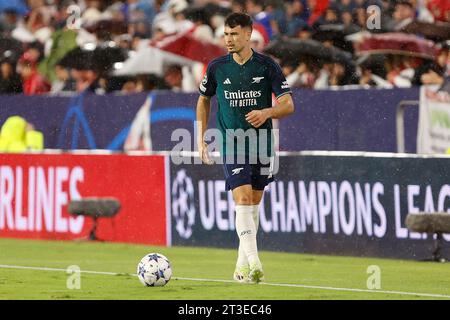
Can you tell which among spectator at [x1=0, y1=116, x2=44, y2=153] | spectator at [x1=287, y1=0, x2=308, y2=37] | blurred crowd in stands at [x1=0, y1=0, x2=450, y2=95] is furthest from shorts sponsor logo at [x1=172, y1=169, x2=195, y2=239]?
spectator at [x1=0, y1=116, x2=44, y2=153]

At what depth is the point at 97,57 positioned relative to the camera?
24.3 meters

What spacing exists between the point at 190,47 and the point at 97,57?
2.57 metres

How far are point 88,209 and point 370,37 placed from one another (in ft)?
15.2

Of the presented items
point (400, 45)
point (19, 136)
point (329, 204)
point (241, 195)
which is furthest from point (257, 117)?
point (19, 136)

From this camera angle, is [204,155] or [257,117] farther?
[204,155]

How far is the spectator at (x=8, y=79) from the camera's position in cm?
2547

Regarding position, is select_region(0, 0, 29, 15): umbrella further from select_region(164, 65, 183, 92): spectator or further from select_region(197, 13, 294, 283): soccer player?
select_region(197, 13, 294, 283): soccer player

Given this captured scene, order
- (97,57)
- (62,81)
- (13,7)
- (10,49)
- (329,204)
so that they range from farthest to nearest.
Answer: (13,7)
(10,49)
(62,81)
(97,57)
(329,204)

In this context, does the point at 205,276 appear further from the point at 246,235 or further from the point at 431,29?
the point at 431,29

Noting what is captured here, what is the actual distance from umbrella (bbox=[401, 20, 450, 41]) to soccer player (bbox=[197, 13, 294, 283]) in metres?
6.91

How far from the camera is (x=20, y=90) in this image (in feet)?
84.4

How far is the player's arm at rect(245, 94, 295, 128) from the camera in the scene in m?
12.9
